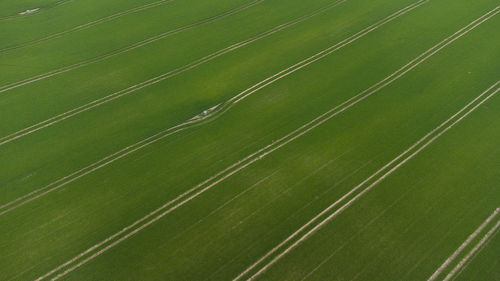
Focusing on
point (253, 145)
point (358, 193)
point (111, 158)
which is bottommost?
point (358, 193)

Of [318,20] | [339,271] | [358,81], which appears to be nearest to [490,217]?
[339,271]

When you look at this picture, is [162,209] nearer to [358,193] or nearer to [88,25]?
[358,193]

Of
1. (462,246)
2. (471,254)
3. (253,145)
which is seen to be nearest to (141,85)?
(253,145)

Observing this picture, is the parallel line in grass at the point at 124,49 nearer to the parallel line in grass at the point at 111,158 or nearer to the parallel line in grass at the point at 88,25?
the parallel line in grass at the point at 88,25

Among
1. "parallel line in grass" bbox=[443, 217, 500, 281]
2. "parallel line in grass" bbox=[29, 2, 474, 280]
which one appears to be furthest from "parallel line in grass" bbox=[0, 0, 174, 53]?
"parallel line in grass" bbox=[443, 217, 500, 281]

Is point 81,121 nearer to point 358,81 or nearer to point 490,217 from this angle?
point 358,81

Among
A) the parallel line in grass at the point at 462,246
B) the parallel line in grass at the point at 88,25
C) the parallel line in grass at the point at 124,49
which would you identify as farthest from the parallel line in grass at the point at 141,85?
the parallel line in grass at the point at 462,246
